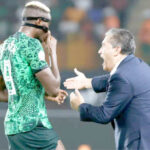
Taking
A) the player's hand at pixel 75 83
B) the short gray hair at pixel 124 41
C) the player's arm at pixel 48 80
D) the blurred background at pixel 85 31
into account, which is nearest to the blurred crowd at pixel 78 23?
the blurred background at pixel 85 31

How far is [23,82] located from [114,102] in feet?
2.34

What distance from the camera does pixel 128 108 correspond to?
15.9 feet

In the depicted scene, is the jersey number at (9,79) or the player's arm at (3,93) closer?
the jersey number at (9,79)

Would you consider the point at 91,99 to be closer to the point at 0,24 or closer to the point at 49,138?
the point at 0,24

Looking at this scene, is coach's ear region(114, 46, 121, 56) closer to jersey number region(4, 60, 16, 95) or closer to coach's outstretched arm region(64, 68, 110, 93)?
coach's outstretched arm region(64, 68, 110, 93)

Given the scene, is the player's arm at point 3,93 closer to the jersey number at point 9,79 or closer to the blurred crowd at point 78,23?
the jersey number at point 9,79

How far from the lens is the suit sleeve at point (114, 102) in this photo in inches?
188

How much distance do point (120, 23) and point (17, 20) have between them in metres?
1.59

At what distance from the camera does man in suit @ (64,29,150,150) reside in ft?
15.7

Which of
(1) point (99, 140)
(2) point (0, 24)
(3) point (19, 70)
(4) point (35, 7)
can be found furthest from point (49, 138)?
(2) point (0, 24)

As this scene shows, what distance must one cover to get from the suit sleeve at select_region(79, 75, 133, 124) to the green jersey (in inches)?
18.2

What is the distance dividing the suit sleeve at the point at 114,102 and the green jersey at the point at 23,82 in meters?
0.46

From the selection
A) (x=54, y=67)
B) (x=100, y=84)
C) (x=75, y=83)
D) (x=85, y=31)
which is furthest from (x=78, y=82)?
(x=85, y=31)

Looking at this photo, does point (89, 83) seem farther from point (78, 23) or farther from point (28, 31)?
point (78, 23)
